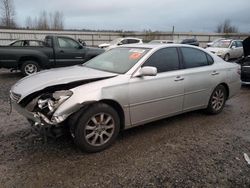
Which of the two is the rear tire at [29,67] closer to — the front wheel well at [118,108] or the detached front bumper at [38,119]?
the detached front bumper at [38,119]

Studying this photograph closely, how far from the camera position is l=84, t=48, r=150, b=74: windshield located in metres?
4.25

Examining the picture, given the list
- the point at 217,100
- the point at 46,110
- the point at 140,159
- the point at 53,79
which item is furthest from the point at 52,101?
the point at 217,100

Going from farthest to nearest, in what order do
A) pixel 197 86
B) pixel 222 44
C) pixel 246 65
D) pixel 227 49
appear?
1. pixel 222 44
2. pixel 227 49
3. pixel 246 65
4. pixel 197 86

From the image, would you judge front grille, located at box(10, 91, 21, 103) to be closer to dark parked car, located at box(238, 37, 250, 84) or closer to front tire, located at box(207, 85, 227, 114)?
front tire, located at box(207, 85, 227, 114)

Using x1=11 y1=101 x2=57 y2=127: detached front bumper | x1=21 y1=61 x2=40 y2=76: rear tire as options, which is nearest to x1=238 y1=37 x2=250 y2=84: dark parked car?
x1=11 y1=101 x2=57 y2=127: detached front bumper

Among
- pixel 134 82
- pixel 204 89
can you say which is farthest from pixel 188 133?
pixel 134 82

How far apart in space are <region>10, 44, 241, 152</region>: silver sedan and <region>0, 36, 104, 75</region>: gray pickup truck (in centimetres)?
579

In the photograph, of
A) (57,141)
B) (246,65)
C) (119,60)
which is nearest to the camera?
(57,141)

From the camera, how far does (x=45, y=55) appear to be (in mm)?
10273

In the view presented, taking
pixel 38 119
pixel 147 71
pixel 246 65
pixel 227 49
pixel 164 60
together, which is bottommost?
pixel 38 119

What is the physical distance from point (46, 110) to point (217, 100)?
371 cm

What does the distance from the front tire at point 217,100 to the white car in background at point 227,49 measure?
34.9ft

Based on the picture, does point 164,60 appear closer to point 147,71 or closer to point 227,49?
point 147,71

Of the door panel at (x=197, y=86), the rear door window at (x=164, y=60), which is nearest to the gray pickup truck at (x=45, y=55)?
the rear door window at (x=164, y=60)
